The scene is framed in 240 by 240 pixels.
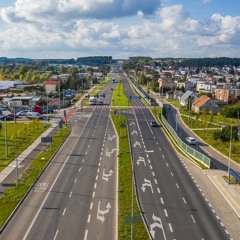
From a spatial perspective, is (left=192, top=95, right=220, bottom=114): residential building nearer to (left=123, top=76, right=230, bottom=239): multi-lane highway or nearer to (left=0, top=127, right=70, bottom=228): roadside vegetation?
(left=123, top=76, right=230, bottom=239): multi-lane highway

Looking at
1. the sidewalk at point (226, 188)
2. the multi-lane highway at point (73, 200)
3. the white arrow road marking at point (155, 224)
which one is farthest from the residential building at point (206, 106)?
the white arrow road marking at point (155, 224)

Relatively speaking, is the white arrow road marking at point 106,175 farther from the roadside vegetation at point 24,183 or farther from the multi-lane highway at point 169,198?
the roadside vegetation at point 24,183

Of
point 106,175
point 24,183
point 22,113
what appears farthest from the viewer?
point 22,113

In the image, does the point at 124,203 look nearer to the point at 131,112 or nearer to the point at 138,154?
the point at 138,154

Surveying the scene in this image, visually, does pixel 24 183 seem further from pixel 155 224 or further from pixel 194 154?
pixel 194 154

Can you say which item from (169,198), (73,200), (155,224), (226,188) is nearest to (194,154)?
(226,188)

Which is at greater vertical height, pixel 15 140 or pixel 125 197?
pixel 15 140
